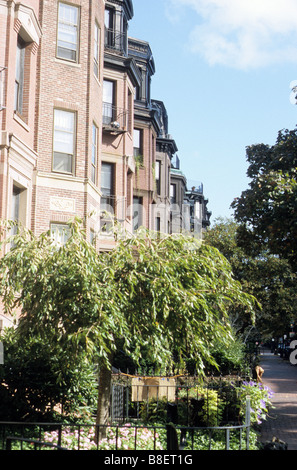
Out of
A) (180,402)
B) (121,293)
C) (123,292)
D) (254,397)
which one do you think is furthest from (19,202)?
(254,397)

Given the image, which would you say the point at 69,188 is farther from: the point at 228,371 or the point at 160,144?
the point at 160,144

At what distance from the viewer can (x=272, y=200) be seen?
18.6 m

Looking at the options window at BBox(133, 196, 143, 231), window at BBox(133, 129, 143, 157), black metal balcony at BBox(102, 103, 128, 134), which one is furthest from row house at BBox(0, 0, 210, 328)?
window at BBox(133, 129, 143, 157)

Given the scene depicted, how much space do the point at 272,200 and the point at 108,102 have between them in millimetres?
11462

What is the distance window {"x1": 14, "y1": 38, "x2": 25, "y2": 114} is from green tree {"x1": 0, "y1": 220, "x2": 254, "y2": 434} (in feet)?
21.8

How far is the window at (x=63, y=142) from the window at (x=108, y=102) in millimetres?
7677

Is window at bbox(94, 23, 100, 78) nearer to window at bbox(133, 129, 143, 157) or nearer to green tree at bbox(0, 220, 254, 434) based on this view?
Answer: green tree at bbox(0, 220, 254, 434)

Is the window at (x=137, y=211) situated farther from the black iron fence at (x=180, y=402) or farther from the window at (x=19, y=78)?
the black iron fence at (x=180, y=402)

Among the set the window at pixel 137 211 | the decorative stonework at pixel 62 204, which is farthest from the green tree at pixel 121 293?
the window at pixel 137 211

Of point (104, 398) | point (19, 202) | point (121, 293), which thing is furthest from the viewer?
point (19, 202)

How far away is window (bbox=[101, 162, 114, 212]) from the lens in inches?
1039

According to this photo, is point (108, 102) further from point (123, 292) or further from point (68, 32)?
point (123, 292)
